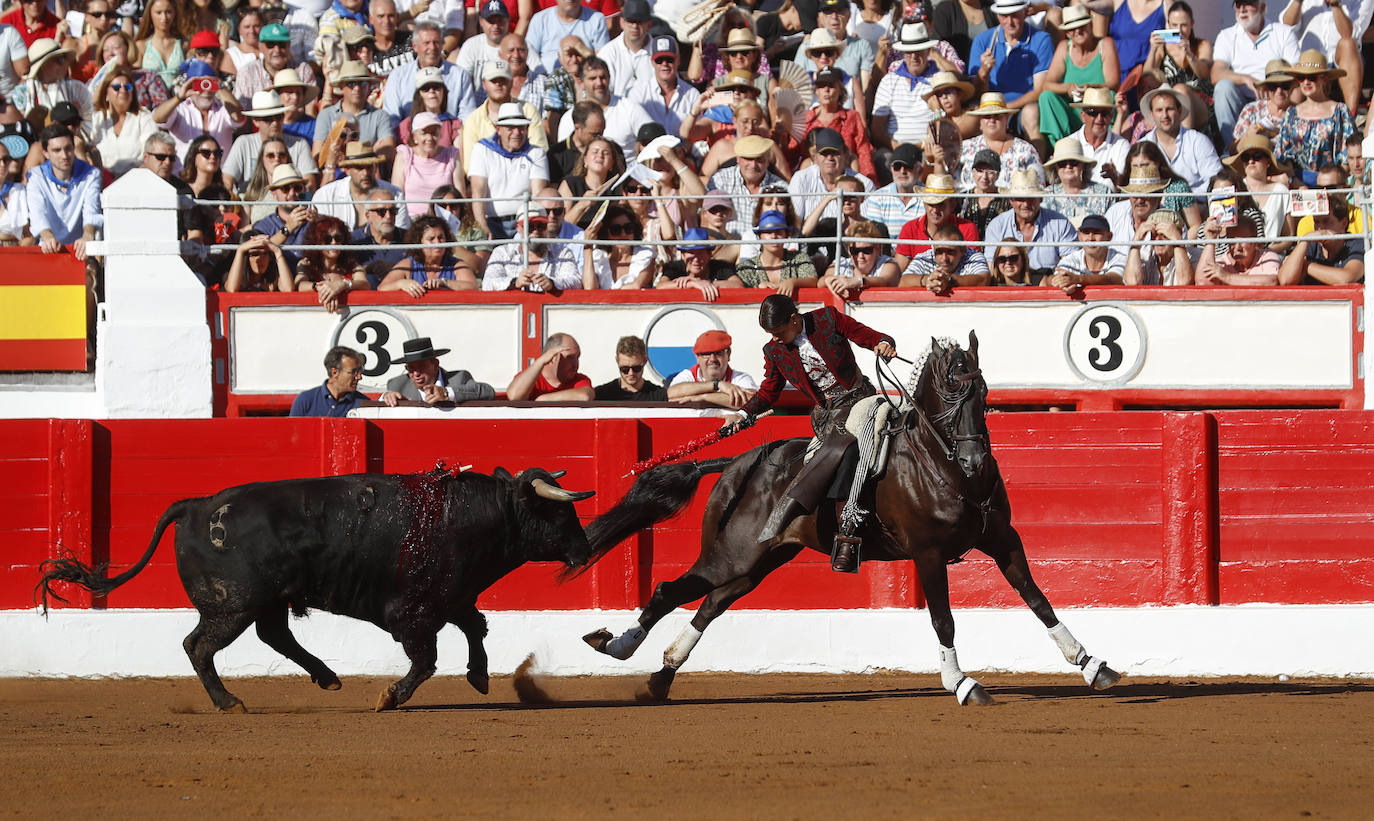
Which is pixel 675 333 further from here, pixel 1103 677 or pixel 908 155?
pixel 1103 677

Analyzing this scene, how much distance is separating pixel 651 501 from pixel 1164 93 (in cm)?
583

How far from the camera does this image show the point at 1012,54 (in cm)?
1336

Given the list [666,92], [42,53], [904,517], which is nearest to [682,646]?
[904,517]

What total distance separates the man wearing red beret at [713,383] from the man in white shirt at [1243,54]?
4497 millimetres

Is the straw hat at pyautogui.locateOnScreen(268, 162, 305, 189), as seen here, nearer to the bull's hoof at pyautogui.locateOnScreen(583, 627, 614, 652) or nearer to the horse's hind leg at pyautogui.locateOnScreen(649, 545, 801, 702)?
the bull's hoof at pyautogui.locateOnScreen(583, 627, 614, 652)

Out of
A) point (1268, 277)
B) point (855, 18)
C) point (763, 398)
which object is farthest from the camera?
point (855, 18)

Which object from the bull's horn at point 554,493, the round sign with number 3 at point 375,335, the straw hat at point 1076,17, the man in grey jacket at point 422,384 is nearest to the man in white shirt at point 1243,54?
the straw hat at point 1076,17

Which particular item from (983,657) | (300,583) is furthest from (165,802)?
(983,657)

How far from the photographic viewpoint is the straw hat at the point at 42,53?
14.0 meters

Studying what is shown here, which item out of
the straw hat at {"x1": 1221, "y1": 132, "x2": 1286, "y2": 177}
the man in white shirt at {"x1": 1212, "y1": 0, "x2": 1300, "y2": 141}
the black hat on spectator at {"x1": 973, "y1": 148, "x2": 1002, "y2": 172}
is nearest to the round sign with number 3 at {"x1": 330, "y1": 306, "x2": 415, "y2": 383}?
the black hat on spectator at {"x1": 973, "y1": 148, "x2": 1002, "y2": 172}

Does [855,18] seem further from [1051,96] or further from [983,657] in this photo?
[983,657]

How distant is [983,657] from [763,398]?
90.8 inches

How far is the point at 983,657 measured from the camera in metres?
9.62

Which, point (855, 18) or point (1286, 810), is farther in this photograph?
point (855, 18)
